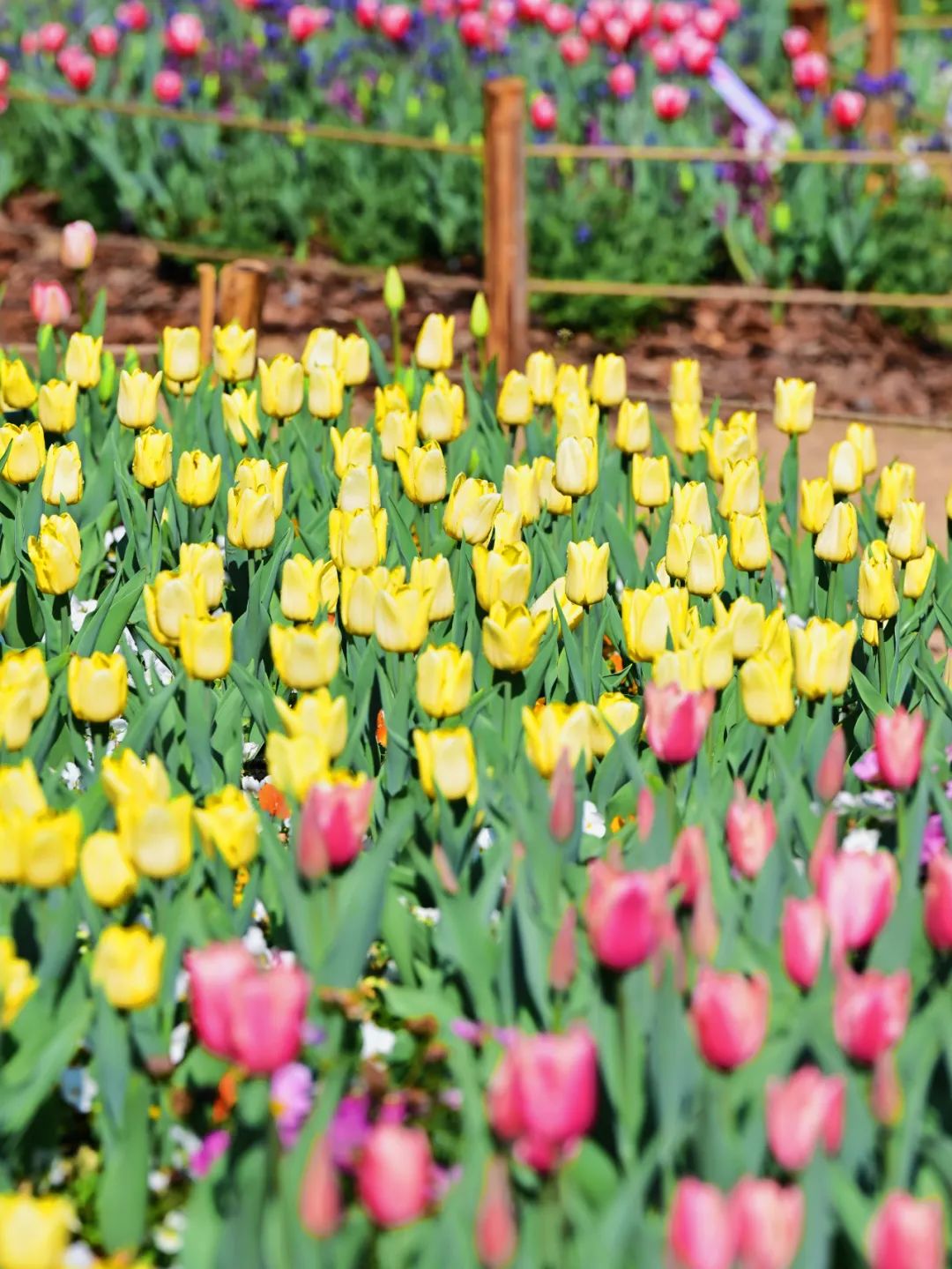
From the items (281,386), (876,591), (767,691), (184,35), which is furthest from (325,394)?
(184,35)

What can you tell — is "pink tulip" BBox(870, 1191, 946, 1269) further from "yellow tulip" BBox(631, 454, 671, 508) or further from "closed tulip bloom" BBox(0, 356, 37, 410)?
"closed tulip bloom" BBox(0, 356, 37, 410)

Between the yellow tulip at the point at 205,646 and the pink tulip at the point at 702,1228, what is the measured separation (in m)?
1.28

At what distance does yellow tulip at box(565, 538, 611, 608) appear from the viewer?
9.96 feet

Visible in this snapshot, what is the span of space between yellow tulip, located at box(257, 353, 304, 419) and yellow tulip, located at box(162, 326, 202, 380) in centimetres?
20

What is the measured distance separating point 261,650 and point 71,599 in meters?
0.51

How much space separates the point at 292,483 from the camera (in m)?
3.98

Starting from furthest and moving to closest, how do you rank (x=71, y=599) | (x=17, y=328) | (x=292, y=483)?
(x=17, y=328), (x=292, y=483), (x=71, y=599)

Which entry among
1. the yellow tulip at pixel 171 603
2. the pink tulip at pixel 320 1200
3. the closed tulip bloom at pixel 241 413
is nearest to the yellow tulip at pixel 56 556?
the yellow tulip at pixel 171 603

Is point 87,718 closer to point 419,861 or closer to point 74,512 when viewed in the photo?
point 419,861

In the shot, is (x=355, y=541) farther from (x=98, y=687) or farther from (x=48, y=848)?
(x=48, y=848)

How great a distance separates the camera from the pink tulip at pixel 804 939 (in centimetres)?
190

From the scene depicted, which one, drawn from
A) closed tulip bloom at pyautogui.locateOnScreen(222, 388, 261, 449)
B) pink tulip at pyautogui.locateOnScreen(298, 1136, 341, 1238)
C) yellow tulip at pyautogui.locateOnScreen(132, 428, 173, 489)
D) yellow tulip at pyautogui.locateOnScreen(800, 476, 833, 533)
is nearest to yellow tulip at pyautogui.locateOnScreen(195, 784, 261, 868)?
pink tulip at pyautogui.locateOnScreen(298, 1136, 341, 1238)

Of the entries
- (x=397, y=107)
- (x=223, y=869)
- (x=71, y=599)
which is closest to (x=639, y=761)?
(x=223, y=869)

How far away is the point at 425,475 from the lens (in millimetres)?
3504
